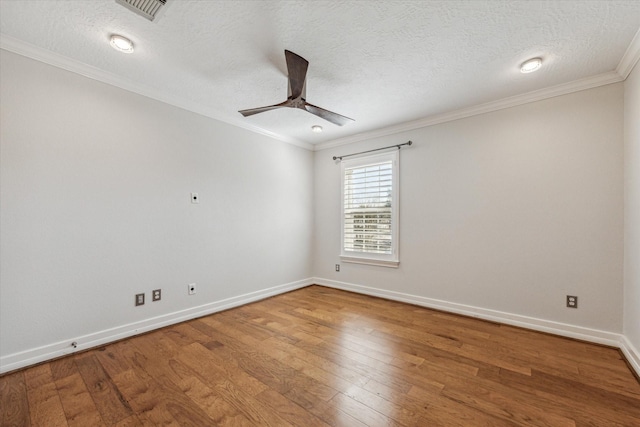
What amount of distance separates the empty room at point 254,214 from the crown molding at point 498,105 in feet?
0.07

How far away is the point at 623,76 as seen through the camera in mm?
2322

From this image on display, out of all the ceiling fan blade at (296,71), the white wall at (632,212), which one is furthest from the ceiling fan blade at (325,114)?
the white wall at (632,212)

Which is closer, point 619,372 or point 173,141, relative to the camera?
point 619,372

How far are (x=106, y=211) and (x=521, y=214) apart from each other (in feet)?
13.6

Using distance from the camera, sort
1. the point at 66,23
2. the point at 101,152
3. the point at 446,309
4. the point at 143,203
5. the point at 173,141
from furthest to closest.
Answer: the point at 446,309, the point at 173,141, the point at 143,203, the point at 101,152, the point at 66,23

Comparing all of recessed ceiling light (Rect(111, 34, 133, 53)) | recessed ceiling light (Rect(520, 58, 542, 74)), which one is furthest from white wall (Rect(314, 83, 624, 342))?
recessed ceiling light (Rect(111, 34, 133, 53))

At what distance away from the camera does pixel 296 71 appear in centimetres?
218

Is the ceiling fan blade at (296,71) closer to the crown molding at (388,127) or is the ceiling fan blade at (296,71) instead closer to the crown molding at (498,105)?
the crown molding at (388,127)

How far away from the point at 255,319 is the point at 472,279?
8.42ft

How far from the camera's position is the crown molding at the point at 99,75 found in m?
2.02

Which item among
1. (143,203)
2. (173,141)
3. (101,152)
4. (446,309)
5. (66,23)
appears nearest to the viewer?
(66,23)

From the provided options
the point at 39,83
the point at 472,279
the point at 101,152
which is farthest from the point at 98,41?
the point at 472,279

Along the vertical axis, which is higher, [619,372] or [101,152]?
[101,152]

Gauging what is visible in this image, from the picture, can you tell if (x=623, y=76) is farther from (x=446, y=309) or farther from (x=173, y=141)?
(x=173, y=141)
